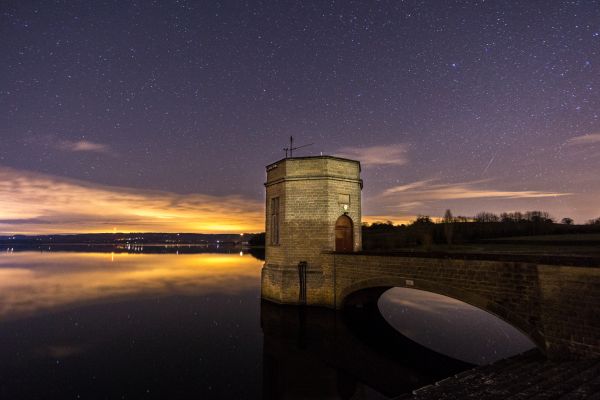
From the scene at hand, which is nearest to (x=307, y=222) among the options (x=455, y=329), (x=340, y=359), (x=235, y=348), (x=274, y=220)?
(x=274, y=220)

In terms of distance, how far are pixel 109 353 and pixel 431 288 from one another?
10.6 metres

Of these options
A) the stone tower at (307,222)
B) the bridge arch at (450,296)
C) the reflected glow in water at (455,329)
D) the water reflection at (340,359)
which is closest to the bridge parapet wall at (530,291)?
the bridge arch at (450,296)

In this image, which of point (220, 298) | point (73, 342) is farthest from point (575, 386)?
point (220, 298)

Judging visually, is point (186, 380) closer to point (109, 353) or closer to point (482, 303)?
point (109, 353)

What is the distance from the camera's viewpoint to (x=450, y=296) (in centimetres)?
951

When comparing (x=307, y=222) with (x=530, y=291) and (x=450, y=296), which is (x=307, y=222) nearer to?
(x=450, y=296)

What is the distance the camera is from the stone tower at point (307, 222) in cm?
1505

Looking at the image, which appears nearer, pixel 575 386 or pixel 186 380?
pixel 575 386

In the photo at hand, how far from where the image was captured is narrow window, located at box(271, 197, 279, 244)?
1662 cm

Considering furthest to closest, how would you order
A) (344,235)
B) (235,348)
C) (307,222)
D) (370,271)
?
(344,235) → (307,222) → (370,271) → (235,348)

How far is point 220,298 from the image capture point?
20.5 meters

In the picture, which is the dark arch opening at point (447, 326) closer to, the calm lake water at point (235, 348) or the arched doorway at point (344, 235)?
the calm lake water at point (235, 348)

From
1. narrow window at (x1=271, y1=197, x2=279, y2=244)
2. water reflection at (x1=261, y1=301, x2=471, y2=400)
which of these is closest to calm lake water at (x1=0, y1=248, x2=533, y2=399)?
water reflection at (x1=261, y1=301, x2=471, y2=400)

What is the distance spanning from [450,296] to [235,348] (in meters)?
7.26
